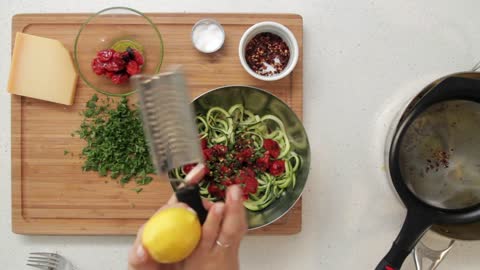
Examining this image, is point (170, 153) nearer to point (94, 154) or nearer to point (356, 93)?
point (94, 154)

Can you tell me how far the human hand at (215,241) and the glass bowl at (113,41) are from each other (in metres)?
0.46

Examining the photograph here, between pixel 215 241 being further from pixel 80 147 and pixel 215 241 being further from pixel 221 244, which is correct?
pixel 80 147

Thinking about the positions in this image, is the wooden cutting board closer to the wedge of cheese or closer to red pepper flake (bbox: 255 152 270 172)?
the wedge of cheese

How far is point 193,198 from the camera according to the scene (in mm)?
906

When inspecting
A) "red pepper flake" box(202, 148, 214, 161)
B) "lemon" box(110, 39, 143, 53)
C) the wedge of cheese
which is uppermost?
"lemon" box(110, 39, 143, 53)

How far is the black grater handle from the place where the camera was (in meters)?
0.90

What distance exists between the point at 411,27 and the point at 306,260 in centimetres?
80

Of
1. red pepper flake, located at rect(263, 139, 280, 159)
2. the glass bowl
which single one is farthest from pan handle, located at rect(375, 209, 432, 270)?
the glass bowl

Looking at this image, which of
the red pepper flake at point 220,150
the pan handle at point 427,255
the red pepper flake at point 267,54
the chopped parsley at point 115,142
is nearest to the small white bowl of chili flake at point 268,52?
the red pepper flake at point 267,54

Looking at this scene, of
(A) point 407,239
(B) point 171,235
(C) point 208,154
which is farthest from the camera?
(C) point 208,154

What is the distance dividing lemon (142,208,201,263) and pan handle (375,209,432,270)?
519 millimetres

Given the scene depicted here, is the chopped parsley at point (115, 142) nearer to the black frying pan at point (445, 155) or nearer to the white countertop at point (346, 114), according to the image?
the white countertop at point (346, 114)

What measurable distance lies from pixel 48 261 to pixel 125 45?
→ 2.24ft

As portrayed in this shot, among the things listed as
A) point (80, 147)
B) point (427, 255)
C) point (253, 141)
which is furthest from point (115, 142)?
point (427, 255)
